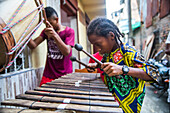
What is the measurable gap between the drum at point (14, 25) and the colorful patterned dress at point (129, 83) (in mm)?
814

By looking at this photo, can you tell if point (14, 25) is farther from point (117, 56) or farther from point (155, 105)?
point (155, 105)

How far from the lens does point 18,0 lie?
84cm

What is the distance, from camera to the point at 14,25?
2.58ft

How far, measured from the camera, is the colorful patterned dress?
3.63 ft

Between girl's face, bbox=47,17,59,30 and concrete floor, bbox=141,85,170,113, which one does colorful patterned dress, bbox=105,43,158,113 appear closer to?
girl's face, bbox=47,17,59,30

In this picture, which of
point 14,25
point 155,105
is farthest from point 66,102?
point 155,105

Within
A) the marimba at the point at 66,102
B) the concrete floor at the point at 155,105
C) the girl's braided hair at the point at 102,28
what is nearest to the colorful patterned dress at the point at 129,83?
the girl's braided hair at the point at 102,28

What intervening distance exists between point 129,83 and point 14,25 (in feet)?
3.41

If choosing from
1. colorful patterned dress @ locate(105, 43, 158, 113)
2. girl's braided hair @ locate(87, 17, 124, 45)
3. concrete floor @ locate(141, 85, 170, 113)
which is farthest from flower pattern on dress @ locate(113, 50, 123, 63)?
concrete floor @ locate(141, 85, 170, 113)

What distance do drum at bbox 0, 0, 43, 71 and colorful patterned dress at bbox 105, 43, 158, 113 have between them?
0.81 m

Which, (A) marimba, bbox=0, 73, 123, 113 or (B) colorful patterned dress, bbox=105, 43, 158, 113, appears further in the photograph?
(B) colorful patterned dress, bbox=105, 43, 158, 113

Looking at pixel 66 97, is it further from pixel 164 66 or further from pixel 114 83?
pixel 164 66

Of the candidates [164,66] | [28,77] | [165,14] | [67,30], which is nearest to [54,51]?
[67,30]

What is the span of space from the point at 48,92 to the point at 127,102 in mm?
691
